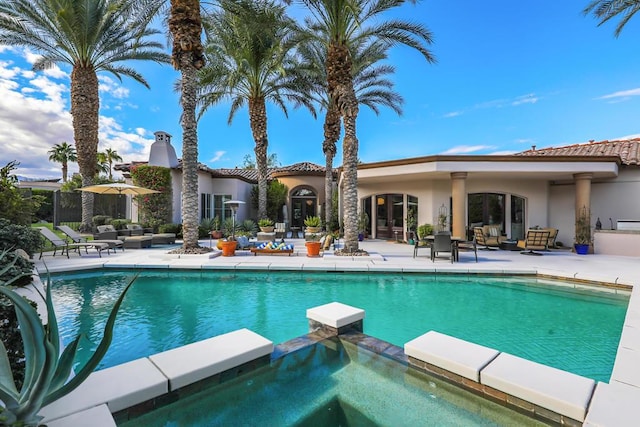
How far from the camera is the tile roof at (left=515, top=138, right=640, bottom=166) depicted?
15.6 meters

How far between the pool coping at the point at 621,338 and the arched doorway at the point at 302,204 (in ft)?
48.4

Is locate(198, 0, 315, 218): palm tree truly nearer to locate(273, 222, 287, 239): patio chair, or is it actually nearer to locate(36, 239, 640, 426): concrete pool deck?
locate(273, 222, 287, 239): patio chair

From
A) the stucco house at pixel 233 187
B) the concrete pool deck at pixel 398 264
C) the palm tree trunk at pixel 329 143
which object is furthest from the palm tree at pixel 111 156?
the concrete pool deck at pixel 398 264

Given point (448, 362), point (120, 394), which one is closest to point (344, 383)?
point (448, 362)

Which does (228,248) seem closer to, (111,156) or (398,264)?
(398,264)

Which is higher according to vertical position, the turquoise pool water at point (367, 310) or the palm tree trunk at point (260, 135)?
the palm tree trunk at point (260, 135)

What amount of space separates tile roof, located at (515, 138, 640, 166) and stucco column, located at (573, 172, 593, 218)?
2.11 meters

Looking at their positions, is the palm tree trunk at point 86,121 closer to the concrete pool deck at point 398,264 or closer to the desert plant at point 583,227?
the concrete pool deck at point 398,264

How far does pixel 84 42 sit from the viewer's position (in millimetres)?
15844

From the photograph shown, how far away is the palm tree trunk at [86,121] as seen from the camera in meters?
16.7

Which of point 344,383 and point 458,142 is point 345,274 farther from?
point 458,142

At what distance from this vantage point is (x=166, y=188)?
19.1 metres

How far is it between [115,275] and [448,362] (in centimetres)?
1099

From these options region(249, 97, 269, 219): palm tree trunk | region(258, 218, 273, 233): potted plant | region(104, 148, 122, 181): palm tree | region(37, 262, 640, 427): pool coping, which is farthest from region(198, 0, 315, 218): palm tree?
region(104, 148, 122, 181): palm tree
